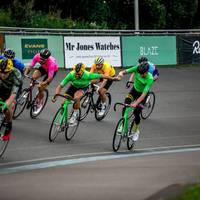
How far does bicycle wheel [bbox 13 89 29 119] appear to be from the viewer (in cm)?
1852

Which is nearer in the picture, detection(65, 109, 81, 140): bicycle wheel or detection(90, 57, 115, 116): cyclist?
detection(65, 109, 81, 140): bicycle wheel

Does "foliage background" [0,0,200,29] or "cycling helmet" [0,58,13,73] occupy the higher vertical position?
"foliage background" [0,0,200,29]

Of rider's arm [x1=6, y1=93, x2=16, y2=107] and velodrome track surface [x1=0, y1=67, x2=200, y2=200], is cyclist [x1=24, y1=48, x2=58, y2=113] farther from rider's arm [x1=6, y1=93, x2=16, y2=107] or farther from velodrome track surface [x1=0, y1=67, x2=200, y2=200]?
rider's arm [x1=6, y1=93, x2=16, y2=107]

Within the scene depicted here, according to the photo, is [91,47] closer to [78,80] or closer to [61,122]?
[78,80]

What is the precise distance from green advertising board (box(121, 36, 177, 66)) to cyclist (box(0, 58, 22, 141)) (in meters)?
19.1

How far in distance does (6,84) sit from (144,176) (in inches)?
148

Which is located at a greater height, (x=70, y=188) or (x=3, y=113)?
(x=3, y=113)

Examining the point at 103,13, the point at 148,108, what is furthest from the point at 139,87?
the point at 103,13

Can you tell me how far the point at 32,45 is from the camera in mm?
29688

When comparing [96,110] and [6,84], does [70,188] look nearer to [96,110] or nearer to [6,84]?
[6,84]

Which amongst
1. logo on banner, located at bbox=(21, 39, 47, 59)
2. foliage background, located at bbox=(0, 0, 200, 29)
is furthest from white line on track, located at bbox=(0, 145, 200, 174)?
foliage background, located at bbox=(0, 0, 200, 29)

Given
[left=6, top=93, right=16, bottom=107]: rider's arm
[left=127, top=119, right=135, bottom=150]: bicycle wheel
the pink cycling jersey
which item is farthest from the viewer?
the pink cycling jersey

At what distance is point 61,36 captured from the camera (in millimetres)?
31078

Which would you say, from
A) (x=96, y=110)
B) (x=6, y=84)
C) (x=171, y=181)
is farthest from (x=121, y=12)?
(x=171, y=181)
